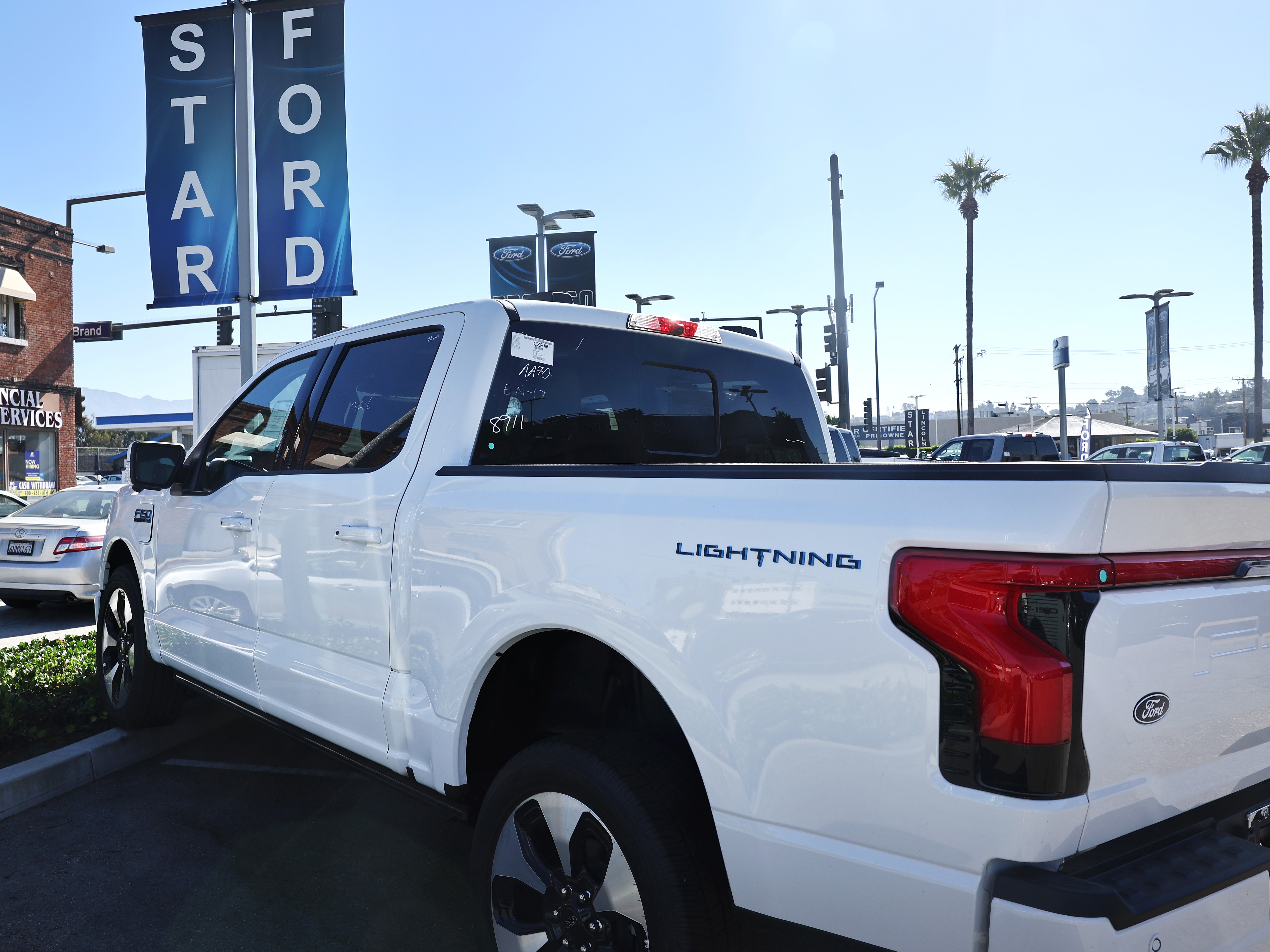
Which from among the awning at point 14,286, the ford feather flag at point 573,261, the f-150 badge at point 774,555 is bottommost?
the f-150 badge at point 774,555

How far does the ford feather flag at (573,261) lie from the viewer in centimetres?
2777

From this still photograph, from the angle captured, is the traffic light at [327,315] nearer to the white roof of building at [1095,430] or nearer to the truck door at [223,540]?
the truck door at [223,540]

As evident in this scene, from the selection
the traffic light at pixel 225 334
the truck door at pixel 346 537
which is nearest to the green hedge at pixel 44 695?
the truck door at pixel 346 537

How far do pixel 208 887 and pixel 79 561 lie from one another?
322 inches

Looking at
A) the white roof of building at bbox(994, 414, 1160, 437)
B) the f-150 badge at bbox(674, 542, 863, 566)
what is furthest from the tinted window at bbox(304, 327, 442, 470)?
the white roof of building at bbox(994, 414, 1160, 437)

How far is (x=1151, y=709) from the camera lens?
1.70m

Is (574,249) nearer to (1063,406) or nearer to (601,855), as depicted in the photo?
(1063,406)

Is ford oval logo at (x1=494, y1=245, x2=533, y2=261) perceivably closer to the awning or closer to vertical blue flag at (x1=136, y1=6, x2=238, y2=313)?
the awning

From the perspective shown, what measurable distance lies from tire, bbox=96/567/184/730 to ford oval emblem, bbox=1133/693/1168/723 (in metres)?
4.53

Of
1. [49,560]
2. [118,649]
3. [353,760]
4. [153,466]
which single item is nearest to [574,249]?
[49,560]

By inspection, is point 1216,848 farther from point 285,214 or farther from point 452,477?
point 285,214

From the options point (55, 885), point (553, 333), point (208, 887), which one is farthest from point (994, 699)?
point (55, 885)

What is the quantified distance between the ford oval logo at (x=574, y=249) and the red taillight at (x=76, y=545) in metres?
19.4

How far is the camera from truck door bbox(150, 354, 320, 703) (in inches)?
147
